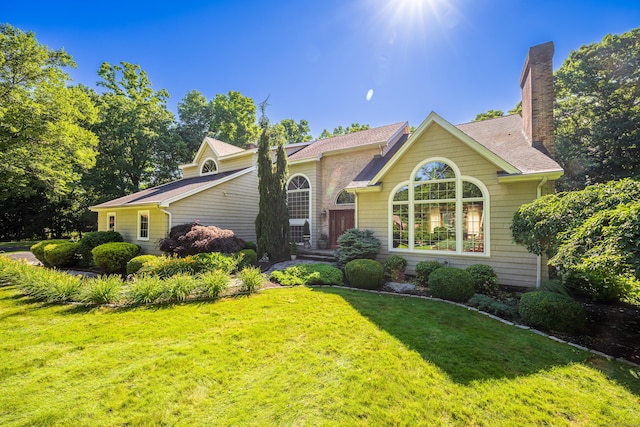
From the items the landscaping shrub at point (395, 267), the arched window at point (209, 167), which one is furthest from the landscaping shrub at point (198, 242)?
the arched window at point (209, 167)

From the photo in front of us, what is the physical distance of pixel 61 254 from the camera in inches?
474

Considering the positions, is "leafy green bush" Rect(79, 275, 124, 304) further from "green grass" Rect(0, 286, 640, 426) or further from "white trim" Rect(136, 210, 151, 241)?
"white trim" Rect(136, 210, 151, 241)

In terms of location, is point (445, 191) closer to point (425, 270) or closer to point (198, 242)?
point (425, 270)

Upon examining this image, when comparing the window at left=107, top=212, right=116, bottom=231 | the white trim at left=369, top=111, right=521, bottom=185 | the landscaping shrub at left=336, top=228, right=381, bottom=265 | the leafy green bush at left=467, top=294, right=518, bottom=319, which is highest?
the white trim at left=369, top=111, right=521, bottom=185

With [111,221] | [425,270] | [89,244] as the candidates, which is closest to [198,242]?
[89,244]

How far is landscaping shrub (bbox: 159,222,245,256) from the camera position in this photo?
33.7 feet

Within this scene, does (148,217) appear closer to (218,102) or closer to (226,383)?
(226,383)

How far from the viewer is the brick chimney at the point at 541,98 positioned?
346 inches

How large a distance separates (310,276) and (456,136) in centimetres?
687

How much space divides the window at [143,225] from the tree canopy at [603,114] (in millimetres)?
24695

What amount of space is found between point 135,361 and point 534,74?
46.2ft

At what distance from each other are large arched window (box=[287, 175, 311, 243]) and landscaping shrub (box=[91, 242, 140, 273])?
8.02 m

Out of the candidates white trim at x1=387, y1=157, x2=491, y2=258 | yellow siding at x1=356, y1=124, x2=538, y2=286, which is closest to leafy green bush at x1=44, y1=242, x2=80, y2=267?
yellow siding at x1=356, y1=124, x2=538, y2=286

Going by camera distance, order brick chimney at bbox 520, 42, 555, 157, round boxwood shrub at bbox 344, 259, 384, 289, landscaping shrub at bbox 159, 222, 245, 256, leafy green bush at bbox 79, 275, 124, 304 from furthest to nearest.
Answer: landscaping shrub at bbox 159, 222, 245, 256
brick chimney at bbox 520, 42, 555, 157
round boxwood shrub at bbox 344, 259, 384, 289
leafy green bush at bbox 79, 275, 124, 304
